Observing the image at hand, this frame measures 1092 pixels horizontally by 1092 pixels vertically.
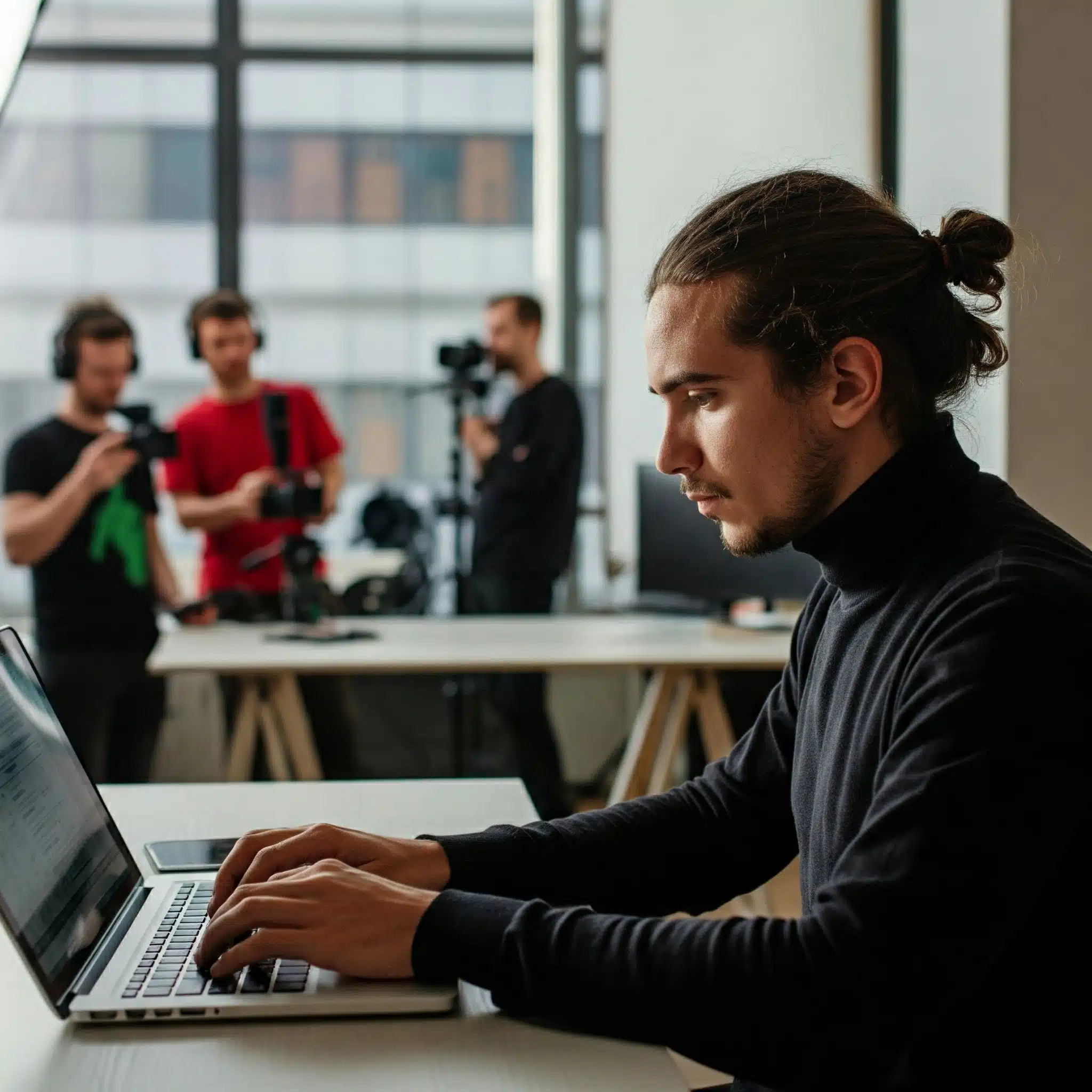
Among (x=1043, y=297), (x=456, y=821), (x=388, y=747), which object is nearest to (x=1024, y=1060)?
(x=456, y=821)

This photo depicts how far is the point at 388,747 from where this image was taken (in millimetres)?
4711

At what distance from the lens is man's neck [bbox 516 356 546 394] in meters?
4.14

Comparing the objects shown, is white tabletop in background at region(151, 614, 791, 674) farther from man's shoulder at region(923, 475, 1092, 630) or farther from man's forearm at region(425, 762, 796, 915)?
man's shoulder at region(923, 475, 1092, 630)

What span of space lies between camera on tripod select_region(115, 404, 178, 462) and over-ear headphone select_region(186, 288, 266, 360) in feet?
1.04

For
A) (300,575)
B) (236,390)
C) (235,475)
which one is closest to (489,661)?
(300,575)

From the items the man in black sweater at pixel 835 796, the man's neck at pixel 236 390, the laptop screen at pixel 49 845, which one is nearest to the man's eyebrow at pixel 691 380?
the man in black sweater at pixel 835 796

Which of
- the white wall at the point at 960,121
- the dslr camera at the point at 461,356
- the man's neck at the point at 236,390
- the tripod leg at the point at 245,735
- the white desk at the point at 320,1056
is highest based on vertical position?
the white wall at the point at 960,121

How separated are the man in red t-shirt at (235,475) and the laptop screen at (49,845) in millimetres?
2290

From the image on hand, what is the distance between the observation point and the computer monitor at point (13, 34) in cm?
136

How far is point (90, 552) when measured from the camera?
310 cm

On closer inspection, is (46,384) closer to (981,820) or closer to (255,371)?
(255,371)

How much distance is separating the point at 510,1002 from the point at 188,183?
4.44 metres

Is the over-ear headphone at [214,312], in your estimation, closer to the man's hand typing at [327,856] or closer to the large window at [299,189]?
the large window at [299,189]

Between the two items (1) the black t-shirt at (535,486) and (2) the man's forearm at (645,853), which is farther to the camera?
(1) the black t-shirt at (535,486)
